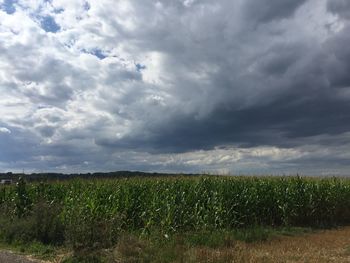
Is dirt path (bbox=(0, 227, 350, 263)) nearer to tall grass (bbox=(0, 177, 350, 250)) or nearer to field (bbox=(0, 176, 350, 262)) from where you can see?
field (bbox=(0, 176, 350, 262))

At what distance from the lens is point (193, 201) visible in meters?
21.9

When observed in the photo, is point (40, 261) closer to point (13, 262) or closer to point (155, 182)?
point (13, 262)

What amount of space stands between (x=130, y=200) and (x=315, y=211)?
38.4 ft

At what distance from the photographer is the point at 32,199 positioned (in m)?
23.8

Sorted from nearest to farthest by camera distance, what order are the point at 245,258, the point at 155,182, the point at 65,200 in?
1. the point at 245,258
2. the point at 65,200
3. the point at 155,182

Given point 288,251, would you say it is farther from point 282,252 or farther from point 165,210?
point 165,210

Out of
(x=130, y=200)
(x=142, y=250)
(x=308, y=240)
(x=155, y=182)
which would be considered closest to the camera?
(x=142, y=250)

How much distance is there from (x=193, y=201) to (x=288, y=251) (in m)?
7.41

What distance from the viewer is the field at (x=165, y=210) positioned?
51.2ft

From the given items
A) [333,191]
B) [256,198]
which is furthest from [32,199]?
[333,191]

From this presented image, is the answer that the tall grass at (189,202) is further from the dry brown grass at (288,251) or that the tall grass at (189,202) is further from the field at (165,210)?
the dry brown grass at (288,251)

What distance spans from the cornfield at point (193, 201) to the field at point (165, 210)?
43mm

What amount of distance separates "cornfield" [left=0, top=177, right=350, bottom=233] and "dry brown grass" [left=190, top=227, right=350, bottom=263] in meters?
3.12

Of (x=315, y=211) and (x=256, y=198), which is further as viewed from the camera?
(x=315, y=211)
